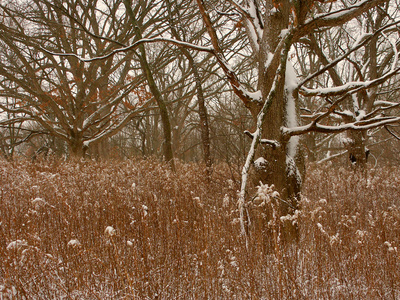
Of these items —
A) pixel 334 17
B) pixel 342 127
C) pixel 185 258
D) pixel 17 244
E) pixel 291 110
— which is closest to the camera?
pixel 17 244

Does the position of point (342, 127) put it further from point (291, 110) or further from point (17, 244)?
point (17, 244)

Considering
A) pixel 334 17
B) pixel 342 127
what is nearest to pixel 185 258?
pixel 342 127

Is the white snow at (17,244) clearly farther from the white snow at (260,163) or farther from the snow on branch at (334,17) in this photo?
the snow on branch at (334,17)

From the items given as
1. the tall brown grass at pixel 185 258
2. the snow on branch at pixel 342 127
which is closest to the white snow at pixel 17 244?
the tall brown grass at pixel 185 258

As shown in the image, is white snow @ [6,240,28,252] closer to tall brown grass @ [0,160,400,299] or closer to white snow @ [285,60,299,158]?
tall brown grass @ [0,160,400,299]

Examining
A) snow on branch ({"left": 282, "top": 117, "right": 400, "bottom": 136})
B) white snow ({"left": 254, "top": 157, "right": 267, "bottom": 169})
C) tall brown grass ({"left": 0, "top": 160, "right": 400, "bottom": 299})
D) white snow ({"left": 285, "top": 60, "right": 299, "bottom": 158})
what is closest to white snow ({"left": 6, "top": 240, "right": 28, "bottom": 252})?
tall brown grass ({"left": 0, "top": 160, "right": 400, "bottom": 299})

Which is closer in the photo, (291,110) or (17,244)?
(17,244)

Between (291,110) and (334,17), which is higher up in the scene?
(334,17)

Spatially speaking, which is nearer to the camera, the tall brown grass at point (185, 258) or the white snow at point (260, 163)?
the tall brown grass at point (185, 258)

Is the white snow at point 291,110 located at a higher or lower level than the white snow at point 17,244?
higher

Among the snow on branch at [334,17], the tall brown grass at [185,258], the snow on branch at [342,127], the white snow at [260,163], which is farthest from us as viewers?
the white snow at [260,163]

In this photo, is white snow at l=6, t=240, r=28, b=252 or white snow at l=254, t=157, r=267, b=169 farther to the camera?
white snow at l=254, t=157, r=267, b=169

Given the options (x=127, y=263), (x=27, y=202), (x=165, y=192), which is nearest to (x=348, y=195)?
(x=165, y=192)

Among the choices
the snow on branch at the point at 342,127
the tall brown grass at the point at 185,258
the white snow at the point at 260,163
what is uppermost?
the snow on branch at the point at 342,127
